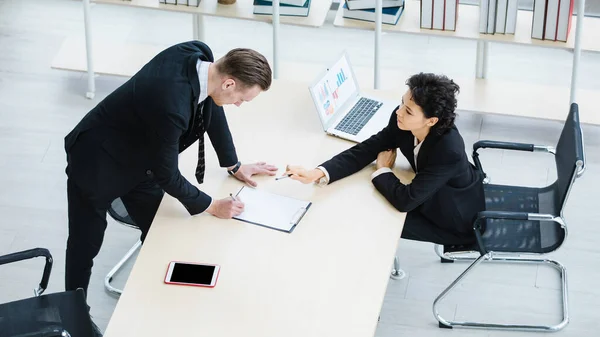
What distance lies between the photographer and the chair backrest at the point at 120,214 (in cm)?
394

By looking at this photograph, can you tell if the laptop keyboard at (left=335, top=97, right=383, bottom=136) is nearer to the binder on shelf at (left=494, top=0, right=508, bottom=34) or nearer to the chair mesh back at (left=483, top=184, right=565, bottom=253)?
the chair mesh back at (left=483, top=184, right=565, bottom=253)

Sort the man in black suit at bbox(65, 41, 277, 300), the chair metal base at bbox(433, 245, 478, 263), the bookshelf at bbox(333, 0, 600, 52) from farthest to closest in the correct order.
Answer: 1. the bookshelf at bbox(333, 0, 600, 52)
2. the chair metal base at bbox(433, 245, 478, 263)
3. the man in black suit at bbox(65, 41, 277, 300)

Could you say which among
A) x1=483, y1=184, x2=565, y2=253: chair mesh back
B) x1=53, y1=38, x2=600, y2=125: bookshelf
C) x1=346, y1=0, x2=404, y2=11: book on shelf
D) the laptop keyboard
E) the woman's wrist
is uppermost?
x1=346, y1=0, x2=404, y2=11: book on shelf

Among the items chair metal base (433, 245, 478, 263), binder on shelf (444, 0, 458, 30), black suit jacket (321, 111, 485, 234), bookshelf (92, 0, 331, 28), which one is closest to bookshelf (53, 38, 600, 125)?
bookshelf (92, 0, 331, 28)

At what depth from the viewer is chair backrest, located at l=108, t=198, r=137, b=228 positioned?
3939 millimetres

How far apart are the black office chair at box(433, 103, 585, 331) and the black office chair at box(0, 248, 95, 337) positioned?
1462 mm

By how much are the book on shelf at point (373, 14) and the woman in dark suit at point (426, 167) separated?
4.35ft

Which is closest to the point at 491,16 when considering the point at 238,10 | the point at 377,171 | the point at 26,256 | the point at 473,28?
the point at 473,28

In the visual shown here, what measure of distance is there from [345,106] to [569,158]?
96 cm

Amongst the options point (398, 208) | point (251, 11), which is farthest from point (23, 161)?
point (398, 208)

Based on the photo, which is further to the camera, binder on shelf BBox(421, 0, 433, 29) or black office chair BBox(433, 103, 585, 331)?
binder on shelf BBox(421, 0, 433, 29)

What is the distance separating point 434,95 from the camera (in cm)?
358

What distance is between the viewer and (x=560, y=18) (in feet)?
15.8

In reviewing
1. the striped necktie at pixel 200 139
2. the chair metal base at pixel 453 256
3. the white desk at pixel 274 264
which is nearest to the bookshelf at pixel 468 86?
the chair metal base at pixel 453 256
